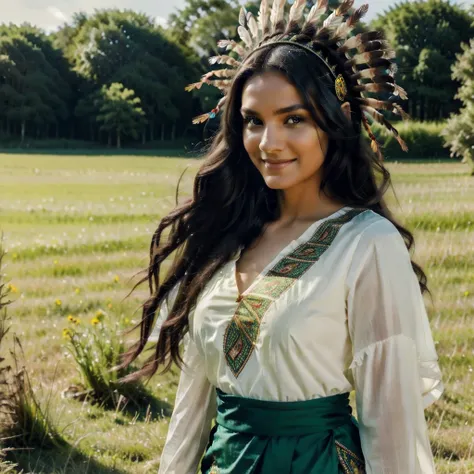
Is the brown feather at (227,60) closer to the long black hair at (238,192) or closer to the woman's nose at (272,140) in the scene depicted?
the long black hair at (238,192)

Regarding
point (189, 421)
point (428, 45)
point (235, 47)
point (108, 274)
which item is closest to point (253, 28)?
point (235, 47)

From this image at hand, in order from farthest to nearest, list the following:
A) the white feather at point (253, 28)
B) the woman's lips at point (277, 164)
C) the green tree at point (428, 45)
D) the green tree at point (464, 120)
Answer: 1. the green tree at point (464, 120)
2. the green tree at point (428, 45)
3. the white feather at point (253, 28)
4. the woman's lips at point (277, 164)

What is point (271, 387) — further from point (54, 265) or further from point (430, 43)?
point (430, 43)

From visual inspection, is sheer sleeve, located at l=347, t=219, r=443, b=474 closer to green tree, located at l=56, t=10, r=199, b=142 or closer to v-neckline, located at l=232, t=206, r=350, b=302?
v-neckline, located at l=232, t=206, r=350, b=302

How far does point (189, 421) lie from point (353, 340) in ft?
2.03

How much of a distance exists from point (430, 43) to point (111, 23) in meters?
8.44

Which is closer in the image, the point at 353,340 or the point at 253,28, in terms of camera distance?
the point at 353,340

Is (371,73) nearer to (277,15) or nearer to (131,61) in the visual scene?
(277,15)

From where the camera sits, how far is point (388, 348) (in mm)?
1632

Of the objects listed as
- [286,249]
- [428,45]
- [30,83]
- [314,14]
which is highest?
[428,45]

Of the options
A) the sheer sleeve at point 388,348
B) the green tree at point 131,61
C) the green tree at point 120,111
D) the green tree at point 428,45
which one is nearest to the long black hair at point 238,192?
the sheer sleeve at point 388,348

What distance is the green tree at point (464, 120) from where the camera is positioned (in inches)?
598

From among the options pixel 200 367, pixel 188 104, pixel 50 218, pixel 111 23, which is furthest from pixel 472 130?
pixel 200 367

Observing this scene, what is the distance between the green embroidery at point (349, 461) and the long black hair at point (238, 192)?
494mm
